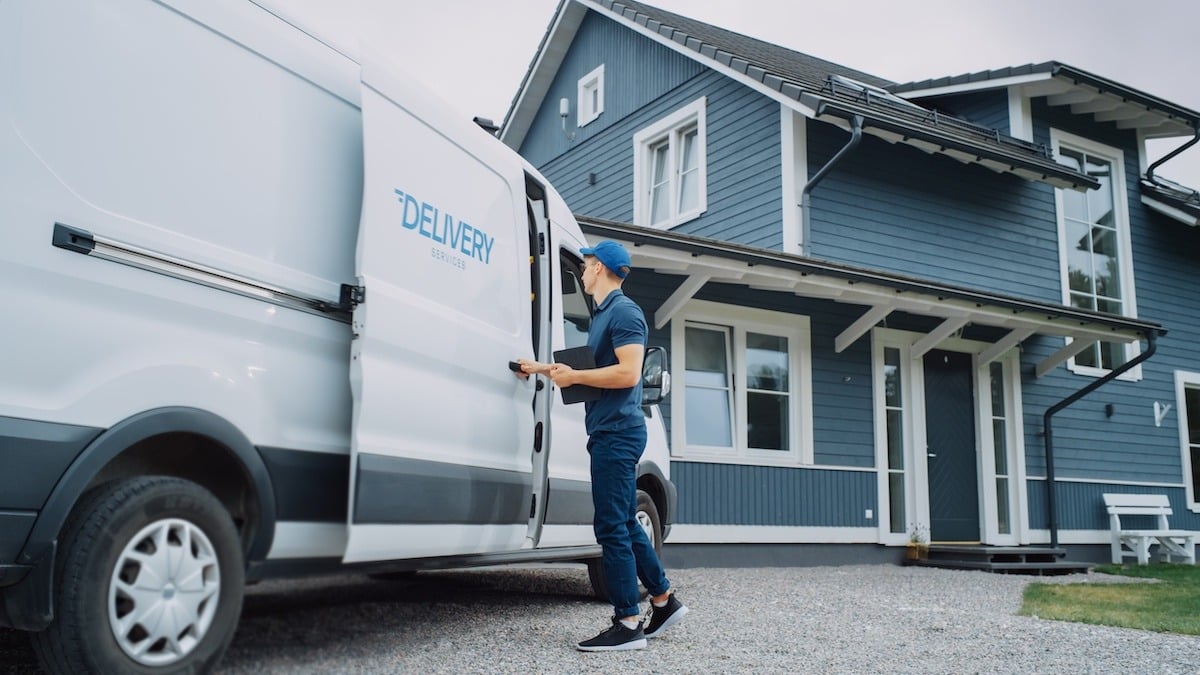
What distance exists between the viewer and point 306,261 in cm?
301

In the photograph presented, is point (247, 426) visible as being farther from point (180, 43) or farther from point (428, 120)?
point (428, 120)

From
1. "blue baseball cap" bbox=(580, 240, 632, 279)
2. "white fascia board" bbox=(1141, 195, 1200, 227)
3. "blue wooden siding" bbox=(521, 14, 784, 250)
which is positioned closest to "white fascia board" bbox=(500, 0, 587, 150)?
"blue wooden siding" bbox=(521, 14, 784, 250)

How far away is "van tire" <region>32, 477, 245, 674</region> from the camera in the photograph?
2205mm

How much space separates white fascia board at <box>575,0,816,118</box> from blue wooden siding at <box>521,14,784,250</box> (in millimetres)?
195

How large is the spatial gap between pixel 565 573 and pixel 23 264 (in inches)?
218

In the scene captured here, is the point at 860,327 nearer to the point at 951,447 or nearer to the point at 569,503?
the point at 951,447

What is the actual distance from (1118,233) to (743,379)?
7.42 metres

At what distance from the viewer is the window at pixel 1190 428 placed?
13.4 meters

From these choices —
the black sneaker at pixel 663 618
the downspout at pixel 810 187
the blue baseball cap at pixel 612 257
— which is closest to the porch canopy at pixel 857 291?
the downspout at pixel 810 187

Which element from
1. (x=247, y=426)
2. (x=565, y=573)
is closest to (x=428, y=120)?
(x=247, y=426)

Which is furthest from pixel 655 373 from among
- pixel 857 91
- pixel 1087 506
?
pixel 1087 506

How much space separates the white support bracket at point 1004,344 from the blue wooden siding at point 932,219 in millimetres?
1011

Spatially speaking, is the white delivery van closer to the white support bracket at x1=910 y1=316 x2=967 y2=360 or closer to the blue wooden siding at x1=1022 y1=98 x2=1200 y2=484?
the white support bracket at x1=910 y1=316 x2=967 y2=360

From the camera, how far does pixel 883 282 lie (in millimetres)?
8930
